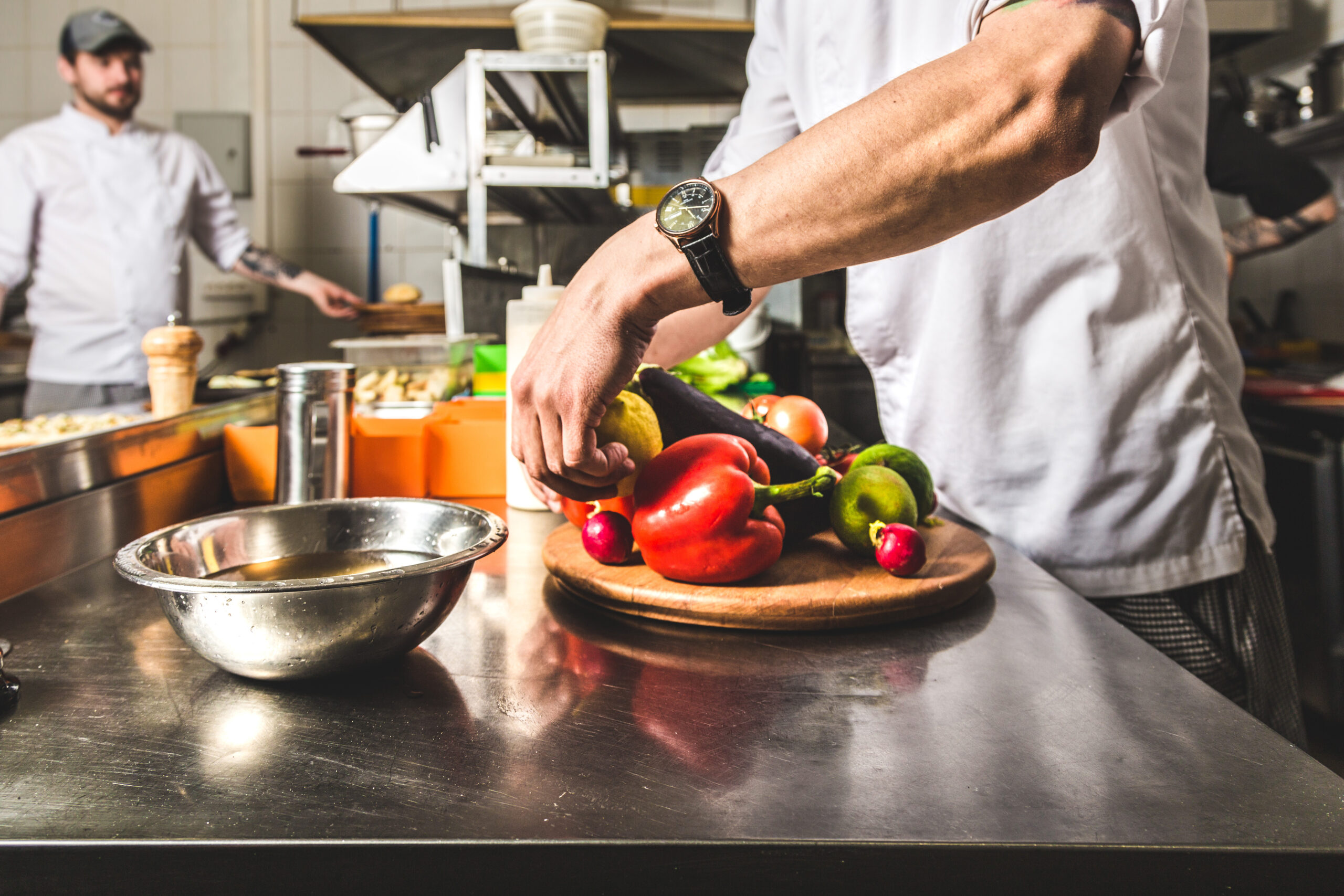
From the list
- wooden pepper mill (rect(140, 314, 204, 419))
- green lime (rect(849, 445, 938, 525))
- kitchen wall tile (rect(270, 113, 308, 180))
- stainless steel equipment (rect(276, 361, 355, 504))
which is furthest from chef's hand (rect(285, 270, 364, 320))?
green lime (rect(849, 445, 938, 525))

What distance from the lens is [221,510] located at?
1162 mm

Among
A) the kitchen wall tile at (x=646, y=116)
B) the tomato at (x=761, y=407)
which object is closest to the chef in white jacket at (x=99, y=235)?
the kitchen wall tile at (x=646, y=116)

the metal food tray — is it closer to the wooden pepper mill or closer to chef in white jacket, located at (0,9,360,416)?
the wooden pepper mill

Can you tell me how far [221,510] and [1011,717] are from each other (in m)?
1.03

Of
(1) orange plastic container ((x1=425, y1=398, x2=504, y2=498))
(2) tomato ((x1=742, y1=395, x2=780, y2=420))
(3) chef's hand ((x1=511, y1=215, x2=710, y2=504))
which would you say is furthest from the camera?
(1) orange plastic container ((x1=425, y1=398, x2=504, y2=498))

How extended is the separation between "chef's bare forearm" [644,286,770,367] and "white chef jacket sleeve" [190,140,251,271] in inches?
117

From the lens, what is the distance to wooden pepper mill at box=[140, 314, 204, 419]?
1145 millimetres

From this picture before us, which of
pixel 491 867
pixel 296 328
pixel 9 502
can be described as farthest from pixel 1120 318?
pixel 296 328

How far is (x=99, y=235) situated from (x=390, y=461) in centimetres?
291

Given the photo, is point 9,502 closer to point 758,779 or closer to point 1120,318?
point 758,779

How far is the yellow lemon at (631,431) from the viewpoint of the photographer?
2.40 ft

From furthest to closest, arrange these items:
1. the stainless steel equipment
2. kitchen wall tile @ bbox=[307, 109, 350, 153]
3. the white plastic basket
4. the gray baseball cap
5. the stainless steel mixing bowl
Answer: kitchen wall tile @ bbox=[307, 109, 350, 153]
the gray baseball cap
the white plastic basket
the stainless steel equipment
the stainless steel mixing bowl

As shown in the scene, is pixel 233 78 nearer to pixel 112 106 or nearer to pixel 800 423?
pixel 112 106

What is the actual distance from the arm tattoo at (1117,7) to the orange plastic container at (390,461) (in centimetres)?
88
